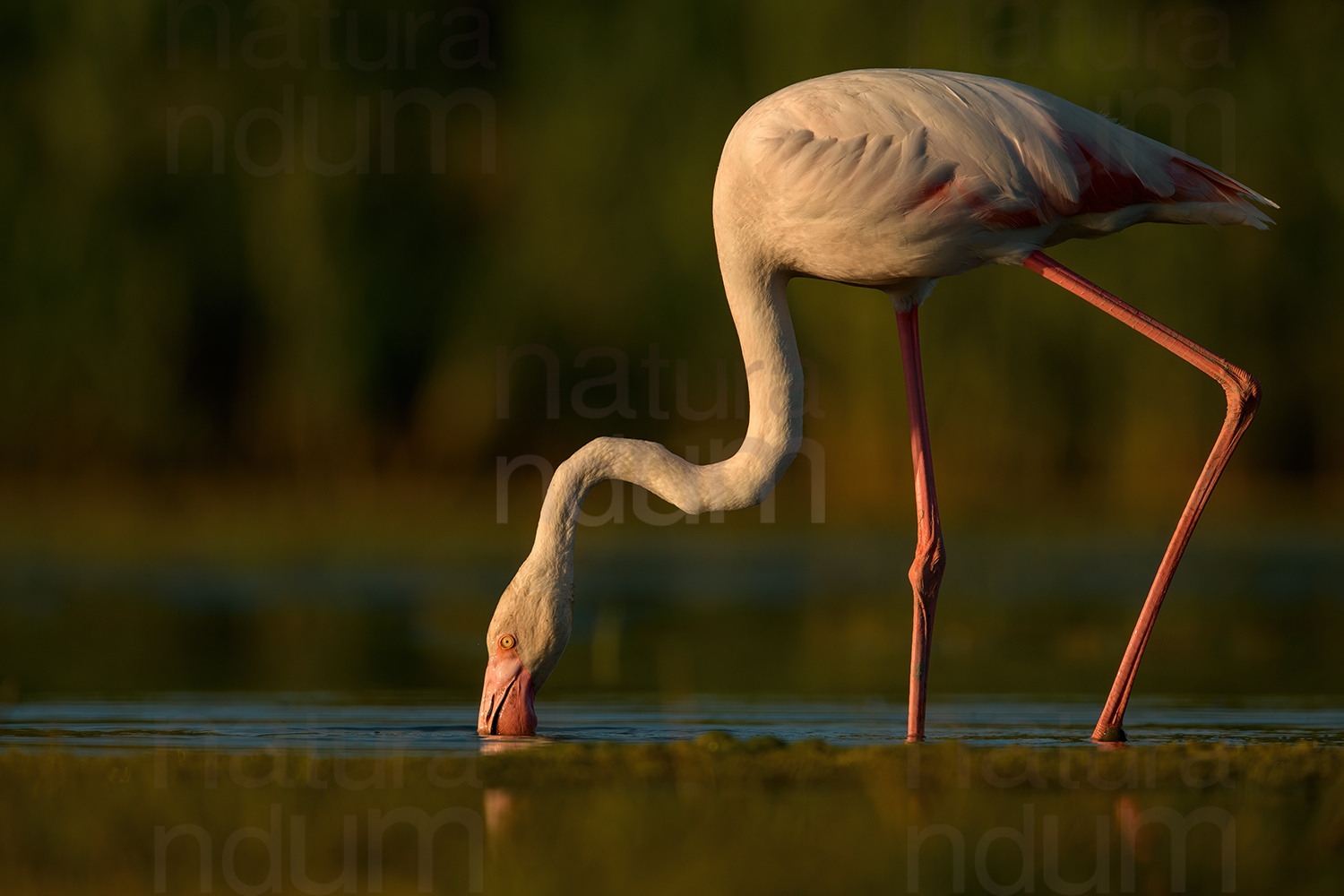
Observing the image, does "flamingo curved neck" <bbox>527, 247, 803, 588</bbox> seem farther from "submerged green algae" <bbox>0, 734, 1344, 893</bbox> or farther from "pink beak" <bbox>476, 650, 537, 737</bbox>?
"submerged green algae" <bbox>0, 734, 1344, 893</bbox>

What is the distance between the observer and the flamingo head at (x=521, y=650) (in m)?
7.50

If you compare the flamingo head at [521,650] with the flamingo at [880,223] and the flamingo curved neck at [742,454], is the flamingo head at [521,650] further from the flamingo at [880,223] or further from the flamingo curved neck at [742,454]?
the flamingo curved neck at [742,454]

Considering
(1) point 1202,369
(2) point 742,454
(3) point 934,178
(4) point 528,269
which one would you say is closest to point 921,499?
(2) point 742,454

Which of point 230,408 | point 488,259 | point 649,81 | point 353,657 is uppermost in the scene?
point 649,81

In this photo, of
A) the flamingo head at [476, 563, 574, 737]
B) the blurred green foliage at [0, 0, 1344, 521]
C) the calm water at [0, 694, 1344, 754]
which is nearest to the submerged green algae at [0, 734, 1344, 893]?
the calm water at [0, 694, 1344, 754]

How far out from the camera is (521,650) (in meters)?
7.50

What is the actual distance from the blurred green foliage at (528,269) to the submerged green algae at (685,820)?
9693 mm

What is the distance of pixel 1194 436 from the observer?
53.4 ft

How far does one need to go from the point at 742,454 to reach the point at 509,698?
133cm

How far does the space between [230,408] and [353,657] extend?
8.46 meters

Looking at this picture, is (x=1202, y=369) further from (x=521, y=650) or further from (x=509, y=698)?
(x=509, y=698)

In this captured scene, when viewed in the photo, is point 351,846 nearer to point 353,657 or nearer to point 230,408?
point 353,657

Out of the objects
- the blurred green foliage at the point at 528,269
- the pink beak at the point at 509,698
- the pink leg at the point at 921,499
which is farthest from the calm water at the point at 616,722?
the blurred green foliage at the point at 528,269

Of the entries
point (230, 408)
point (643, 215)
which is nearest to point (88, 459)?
point (230, 408)
